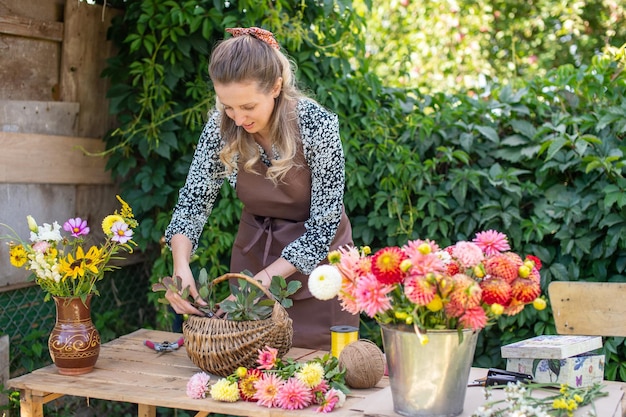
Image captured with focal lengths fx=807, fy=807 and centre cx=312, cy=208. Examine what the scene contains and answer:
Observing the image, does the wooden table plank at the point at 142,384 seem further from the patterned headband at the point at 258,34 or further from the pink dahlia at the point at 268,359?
the patterned headband at the point at 258,34

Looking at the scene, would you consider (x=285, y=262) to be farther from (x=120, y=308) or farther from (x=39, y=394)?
(x=120, y=308)

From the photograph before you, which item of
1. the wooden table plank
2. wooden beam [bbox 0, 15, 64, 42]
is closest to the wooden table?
the wooden table plank

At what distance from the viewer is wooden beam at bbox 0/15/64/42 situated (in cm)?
308

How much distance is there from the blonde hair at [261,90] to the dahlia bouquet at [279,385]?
67 cm

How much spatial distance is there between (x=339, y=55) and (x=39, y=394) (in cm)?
210

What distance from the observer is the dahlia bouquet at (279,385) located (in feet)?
5.98

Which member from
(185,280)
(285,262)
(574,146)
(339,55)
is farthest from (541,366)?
(339,55)

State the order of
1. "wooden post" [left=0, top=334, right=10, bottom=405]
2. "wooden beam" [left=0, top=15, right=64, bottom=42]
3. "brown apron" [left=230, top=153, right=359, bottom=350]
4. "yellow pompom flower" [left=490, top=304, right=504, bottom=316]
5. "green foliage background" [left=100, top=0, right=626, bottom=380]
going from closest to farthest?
"yellow pompom flower" [left=490, top=304, right=504, bottom=316] → "brown apron" [left=230, top=153, right=359, bottom=350] → "wooden post" [left=0, top=334, right=10, bottom=405] → "wooden beam" [left=0, top=15, right=64, bottom=42] → "green foliage background" [left=100, top=0, right=626, bottom=380]

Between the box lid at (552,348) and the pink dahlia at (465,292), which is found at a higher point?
the pink dahlia at (465,292)

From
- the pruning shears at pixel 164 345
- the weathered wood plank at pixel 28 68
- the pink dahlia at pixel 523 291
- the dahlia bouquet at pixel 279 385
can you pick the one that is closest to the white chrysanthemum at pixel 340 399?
the dahlia bouquet at pixel 279 385

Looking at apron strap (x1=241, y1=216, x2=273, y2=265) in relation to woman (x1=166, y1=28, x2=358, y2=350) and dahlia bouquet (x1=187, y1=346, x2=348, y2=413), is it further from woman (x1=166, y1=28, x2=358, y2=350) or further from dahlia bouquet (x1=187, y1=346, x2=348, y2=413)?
dahlia bouquet (x1=187, y1=346, x2=348, y2=413)

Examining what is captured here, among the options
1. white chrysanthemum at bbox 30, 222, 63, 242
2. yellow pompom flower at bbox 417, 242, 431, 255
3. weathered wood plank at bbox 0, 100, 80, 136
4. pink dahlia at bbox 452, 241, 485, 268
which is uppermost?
weathered wood plank at bbox 0, 100, 80, 136

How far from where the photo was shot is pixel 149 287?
3836 millimetres

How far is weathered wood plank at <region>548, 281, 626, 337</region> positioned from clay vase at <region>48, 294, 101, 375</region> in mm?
1322
